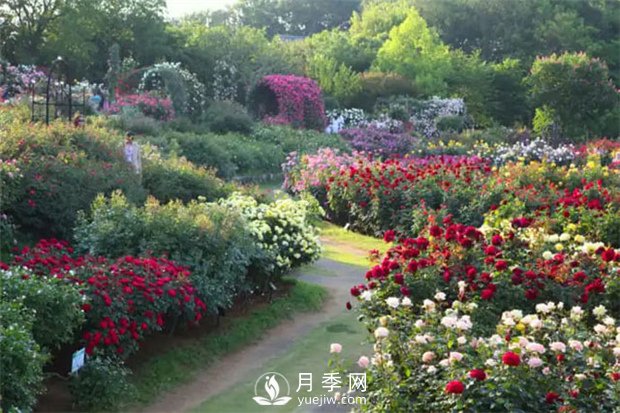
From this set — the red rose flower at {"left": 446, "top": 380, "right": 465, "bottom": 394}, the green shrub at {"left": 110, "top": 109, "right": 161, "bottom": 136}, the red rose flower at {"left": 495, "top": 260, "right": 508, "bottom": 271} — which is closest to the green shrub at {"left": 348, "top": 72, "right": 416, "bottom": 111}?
the green shrub at {"left": 110, "top": 109, "right": 161, "bottom": 136}

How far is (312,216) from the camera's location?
40.4 feet

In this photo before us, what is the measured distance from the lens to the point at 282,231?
9.44 metres

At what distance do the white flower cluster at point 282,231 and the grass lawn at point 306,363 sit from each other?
0.98m

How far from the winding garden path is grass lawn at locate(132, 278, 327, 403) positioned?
0.08 m

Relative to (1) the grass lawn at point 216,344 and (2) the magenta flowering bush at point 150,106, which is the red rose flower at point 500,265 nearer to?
(1) the grass lawn at point 216,344

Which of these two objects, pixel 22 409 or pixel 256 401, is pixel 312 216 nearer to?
pixel 256 401

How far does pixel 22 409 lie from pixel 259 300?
4205mm

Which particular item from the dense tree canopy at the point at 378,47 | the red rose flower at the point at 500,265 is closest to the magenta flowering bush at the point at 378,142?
the dense tree canopy at the point at 378,47

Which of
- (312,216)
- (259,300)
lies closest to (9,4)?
(312,216)

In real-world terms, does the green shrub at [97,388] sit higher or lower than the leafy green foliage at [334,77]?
lower

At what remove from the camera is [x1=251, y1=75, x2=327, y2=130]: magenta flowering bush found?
27.2 meters

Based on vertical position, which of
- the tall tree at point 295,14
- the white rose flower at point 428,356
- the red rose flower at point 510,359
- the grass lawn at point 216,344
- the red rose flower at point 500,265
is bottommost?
the grass lawn at point 216,344

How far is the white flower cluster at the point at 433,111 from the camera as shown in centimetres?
2925

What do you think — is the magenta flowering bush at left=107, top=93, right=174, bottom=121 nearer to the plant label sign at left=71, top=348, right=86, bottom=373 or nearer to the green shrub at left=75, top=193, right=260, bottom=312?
the green shrub at left=75, top=193, right=260, bottom=312
